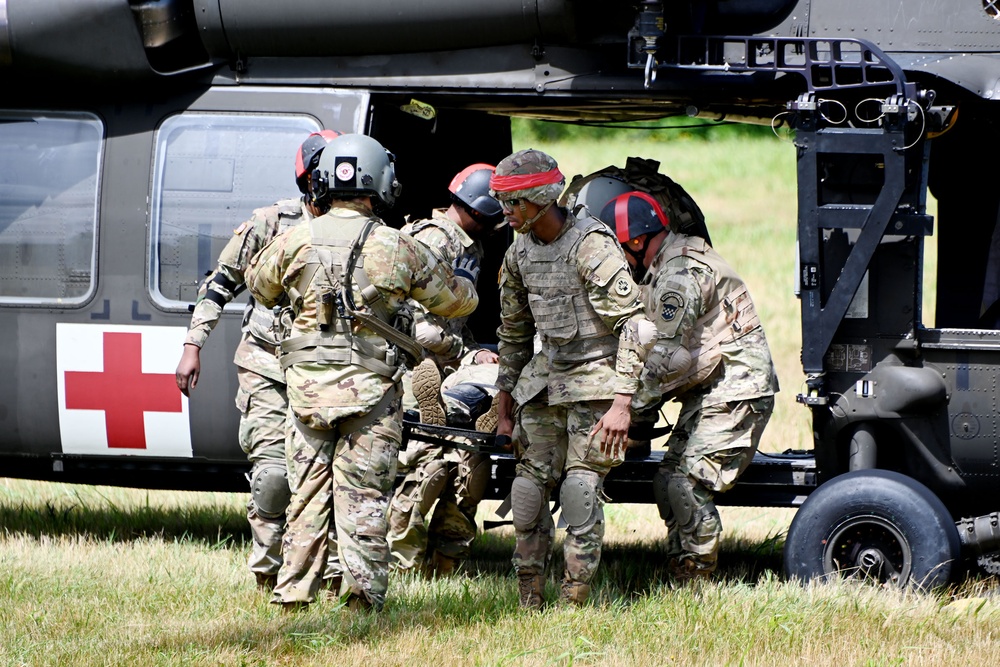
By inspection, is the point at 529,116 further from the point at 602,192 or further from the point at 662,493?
the point at 662,493

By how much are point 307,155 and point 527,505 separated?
1.85 m

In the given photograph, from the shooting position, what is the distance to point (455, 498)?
6582 mm

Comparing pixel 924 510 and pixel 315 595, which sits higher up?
pixel 924 510

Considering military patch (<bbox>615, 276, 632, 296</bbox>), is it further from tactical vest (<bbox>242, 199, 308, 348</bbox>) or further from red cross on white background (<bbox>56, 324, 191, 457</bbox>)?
red cross on white background (<bbox>56, 324, 191, 457</bbox>)

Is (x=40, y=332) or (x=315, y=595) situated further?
(x=40, y=332)

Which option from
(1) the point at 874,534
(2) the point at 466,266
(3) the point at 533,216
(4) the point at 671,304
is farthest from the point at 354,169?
(1) the point at 874,534

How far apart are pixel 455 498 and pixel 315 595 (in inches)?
49.4

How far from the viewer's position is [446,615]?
5.49 metres

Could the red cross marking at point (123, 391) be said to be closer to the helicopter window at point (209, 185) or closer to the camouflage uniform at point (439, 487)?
the helicopter window at point (209, 185)


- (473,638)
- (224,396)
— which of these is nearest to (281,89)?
(224,396)

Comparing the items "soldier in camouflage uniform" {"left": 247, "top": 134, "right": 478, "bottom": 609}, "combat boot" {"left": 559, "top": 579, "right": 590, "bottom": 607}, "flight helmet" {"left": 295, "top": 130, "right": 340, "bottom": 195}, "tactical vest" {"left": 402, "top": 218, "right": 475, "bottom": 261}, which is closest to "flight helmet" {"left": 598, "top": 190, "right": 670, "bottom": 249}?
"tactical vest" {"left": 402, "top": 218, "right": 475, "bottom": 261}

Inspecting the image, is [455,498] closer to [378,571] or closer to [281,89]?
[378,571]

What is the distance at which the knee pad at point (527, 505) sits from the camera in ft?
18.6

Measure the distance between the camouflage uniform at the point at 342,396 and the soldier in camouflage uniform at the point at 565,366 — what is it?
463 mm
